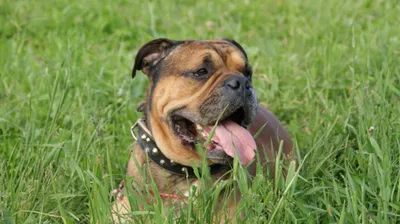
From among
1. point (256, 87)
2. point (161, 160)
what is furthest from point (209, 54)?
point (256, 87)

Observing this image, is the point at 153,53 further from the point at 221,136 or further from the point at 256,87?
the point at 256,87

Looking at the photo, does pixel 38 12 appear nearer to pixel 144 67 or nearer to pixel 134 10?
pixel 134 10

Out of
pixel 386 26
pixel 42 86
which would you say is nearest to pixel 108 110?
pixel 42 86

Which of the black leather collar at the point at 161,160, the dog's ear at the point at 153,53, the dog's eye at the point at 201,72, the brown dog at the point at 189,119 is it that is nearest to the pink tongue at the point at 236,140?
the brown dog at the point at 189,119

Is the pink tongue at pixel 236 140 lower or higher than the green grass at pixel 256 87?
higher

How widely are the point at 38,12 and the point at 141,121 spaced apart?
13.9 feet

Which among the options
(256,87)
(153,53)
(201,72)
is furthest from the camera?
(256,87)

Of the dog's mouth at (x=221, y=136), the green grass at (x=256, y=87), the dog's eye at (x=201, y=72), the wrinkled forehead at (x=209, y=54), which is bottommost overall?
the green grass at (x=256, y=87)

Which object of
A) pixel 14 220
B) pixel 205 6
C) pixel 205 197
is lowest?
pixel 205 6

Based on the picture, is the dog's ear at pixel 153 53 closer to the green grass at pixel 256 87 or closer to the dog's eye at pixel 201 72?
the dog's eye at pixel 201 72

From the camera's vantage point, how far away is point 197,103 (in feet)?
14.7

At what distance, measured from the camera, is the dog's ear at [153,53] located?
4.77 metres

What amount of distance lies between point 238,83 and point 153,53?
2.08 feet

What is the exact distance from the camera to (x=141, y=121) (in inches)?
184
